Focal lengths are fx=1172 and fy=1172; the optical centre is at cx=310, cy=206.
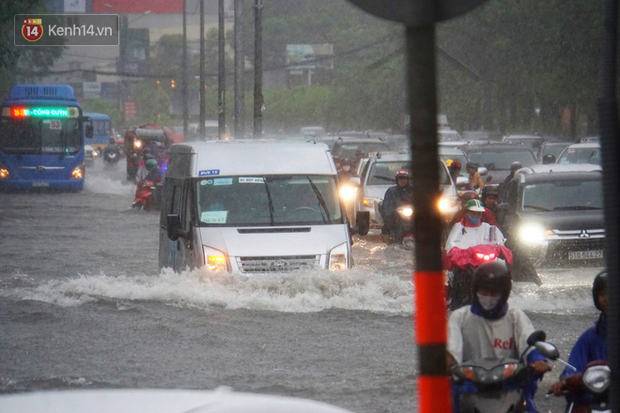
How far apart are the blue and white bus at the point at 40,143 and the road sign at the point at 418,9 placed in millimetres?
36058

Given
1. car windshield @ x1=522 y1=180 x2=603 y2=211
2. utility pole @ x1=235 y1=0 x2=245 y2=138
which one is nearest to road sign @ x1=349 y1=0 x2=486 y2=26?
car windshield @ x1=522 y1=180 x2=603 y2=211

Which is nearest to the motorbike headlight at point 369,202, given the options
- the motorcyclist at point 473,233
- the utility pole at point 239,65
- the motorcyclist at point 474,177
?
the motorcyclist at point 474,177

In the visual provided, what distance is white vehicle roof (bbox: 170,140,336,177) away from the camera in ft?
45.0

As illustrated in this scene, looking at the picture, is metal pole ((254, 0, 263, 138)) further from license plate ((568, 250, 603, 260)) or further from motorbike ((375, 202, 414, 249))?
license plate ((568, 250, 603, 260))

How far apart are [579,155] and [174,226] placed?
15683 mm

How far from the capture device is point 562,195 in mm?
16281

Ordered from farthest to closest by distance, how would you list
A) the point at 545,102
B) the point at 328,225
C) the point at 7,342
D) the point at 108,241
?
the point at 545,102 < the point at 108,241 < the point at 328,225 < the point at 7,342

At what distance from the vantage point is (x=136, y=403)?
3.51 metres

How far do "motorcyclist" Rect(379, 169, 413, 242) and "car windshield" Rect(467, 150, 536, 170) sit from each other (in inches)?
230

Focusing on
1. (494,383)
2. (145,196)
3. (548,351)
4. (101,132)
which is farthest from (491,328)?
(101,132)

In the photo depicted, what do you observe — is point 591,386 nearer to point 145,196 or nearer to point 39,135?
point 145,196

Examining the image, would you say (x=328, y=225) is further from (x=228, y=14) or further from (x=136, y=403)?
(x=228, y=14)

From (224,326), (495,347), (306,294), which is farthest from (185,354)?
(495,347)

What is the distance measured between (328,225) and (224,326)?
198 centimetres
